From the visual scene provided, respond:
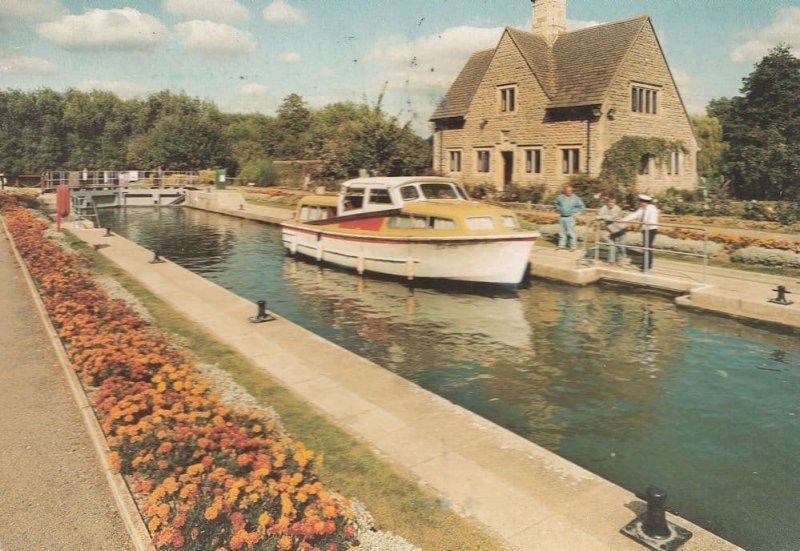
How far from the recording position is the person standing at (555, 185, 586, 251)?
20.0 m

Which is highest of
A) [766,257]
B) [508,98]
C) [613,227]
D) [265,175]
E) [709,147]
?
[508,98]

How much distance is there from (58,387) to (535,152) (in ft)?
102

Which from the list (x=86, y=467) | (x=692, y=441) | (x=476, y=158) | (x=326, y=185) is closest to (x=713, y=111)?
(x=476, y=158)

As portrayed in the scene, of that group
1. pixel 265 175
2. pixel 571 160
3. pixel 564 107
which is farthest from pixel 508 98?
pixel 265 175

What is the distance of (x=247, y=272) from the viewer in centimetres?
2120

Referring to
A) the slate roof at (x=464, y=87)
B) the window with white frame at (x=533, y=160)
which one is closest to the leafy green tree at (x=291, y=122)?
the slate roof at (x=464, y=87)

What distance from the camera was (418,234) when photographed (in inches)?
707

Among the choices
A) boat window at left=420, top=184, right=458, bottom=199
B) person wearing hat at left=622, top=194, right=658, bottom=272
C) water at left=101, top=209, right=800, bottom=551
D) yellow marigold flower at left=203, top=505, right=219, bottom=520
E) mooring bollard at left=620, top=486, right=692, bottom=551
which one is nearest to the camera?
yellow marigold flower at left=203, top=505, right=219, bottom=520

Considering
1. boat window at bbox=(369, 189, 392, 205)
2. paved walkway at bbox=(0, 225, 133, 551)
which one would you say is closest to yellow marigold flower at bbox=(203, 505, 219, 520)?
paved walkway at bbox=(0, 225, 133, 551)

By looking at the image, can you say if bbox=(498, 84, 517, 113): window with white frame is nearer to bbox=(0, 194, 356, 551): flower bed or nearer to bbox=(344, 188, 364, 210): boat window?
bbox=(344, 188, 364, 210): boat window

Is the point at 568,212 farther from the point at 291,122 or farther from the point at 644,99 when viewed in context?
the point at 291,122

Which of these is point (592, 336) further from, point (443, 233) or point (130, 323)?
point (130, 323)

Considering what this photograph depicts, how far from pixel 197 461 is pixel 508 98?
3469 cm

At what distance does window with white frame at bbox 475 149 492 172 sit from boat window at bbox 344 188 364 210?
18.9m
